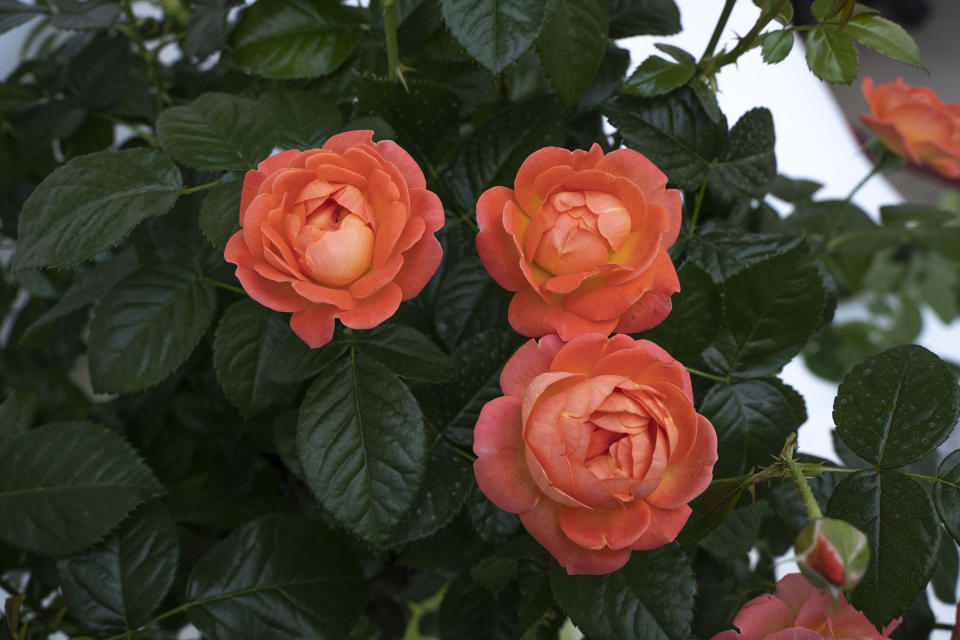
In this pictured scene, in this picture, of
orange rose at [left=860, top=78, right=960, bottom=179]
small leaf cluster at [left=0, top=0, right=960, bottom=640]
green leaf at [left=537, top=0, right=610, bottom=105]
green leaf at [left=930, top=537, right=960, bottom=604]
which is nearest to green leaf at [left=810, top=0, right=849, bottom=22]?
small leaf cluster at [left=0, top=0, right=960, bottom=640]

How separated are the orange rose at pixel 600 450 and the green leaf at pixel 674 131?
0.48ft

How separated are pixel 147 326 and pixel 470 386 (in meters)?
0.19

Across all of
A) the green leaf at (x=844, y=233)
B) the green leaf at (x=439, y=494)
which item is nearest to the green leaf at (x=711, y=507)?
the green leaf at (x=439, y=494)

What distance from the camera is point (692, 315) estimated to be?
38cm

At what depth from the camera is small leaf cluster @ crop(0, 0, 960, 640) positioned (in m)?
0.35

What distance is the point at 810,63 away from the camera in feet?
1.29

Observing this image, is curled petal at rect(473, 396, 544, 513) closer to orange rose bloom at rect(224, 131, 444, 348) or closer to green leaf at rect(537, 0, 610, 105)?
orange rose bloom at rect(224, 131, 444, 348)

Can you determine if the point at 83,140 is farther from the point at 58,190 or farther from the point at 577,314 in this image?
the point at 577,314

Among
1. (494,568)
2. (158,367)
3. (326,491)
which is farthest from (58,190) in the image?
(494,568)

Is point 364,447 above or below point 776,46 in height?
below

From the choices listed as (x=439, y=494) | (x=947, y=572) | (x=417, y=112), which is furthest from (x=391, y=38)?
(x=947, y=572)

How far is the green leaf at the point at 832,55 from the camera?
386 millimetres

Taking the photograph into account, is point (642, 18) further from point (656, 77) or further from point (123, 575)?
point (123, 575)

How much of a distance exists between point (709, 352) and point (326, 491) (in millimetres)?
207
